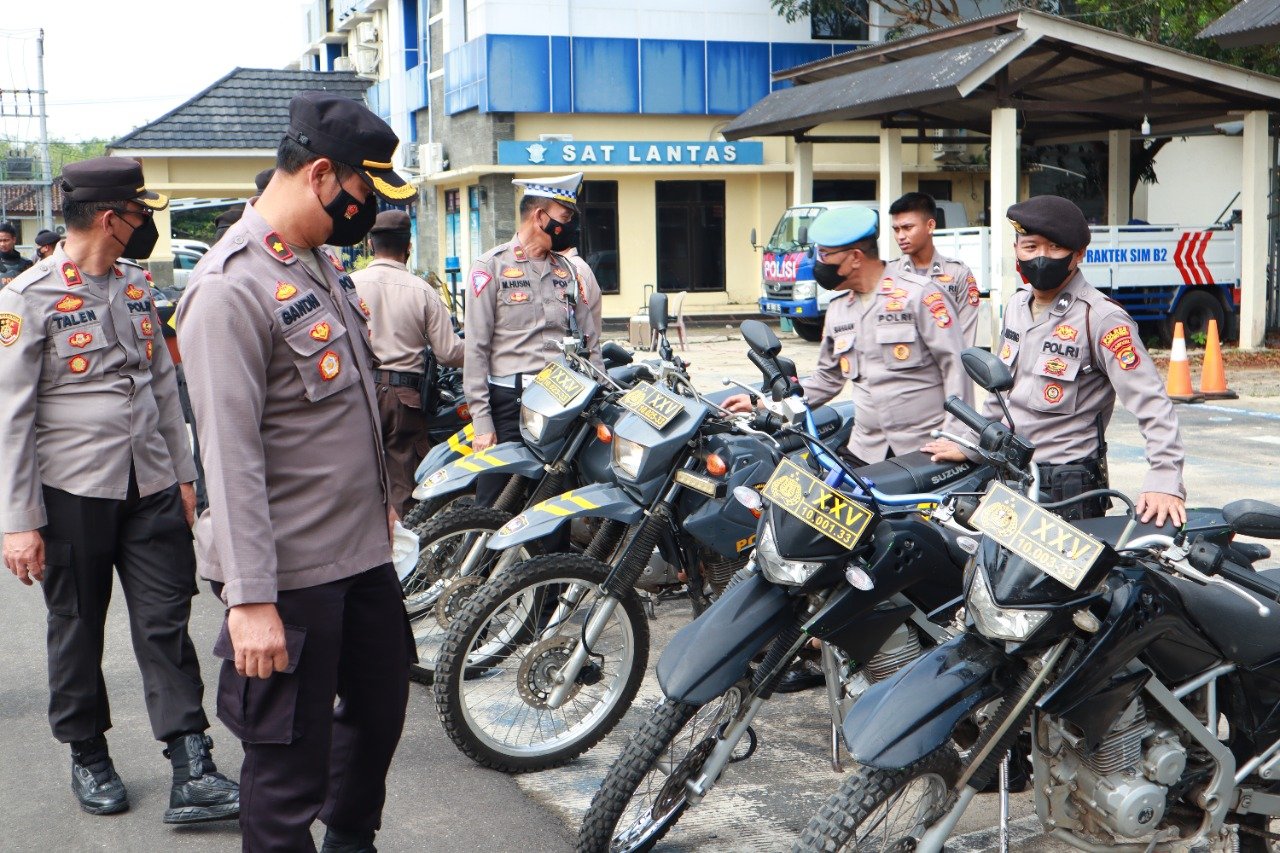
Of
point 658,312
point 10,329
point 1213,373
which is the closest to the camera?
point 10,329

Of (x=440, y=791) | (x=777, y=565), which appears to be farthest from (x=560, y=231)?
(x=777, y=565)

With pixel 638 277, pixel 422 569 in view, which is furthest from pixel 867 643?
pixel 638 277

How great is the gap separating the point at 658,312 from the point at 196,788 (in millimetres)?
2066

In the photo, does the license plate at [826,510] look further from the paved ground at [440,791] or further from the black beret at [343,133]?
the black beret at [343,133]

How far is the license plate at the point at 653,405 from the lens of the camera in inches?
167

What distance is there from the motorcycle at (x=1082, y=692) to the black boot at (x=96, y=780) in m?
2.40

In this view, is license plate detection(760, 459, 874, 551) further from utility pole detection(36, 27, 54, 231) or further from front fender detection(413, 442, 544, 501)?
utility pole detection(36, 27, 54, 231)

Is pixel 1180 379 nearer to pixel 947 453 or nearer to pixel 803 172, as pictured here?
pixel 947 453

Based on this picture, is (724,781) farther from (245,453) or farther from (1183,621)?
(245,453)

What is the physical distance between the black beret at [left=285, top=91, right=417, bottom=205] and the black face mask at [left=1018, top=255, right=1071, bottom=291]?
2.28m

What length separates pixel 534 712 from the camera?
4.55 m

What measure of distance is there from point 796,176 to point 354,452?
20.4 m

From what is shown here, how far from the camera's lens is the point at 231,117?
31484mm

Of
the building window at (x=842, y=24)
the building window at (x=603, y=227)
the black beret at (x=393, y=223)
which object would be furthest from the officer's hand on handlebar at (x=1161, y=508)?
the building window at (x=842, y=24)
